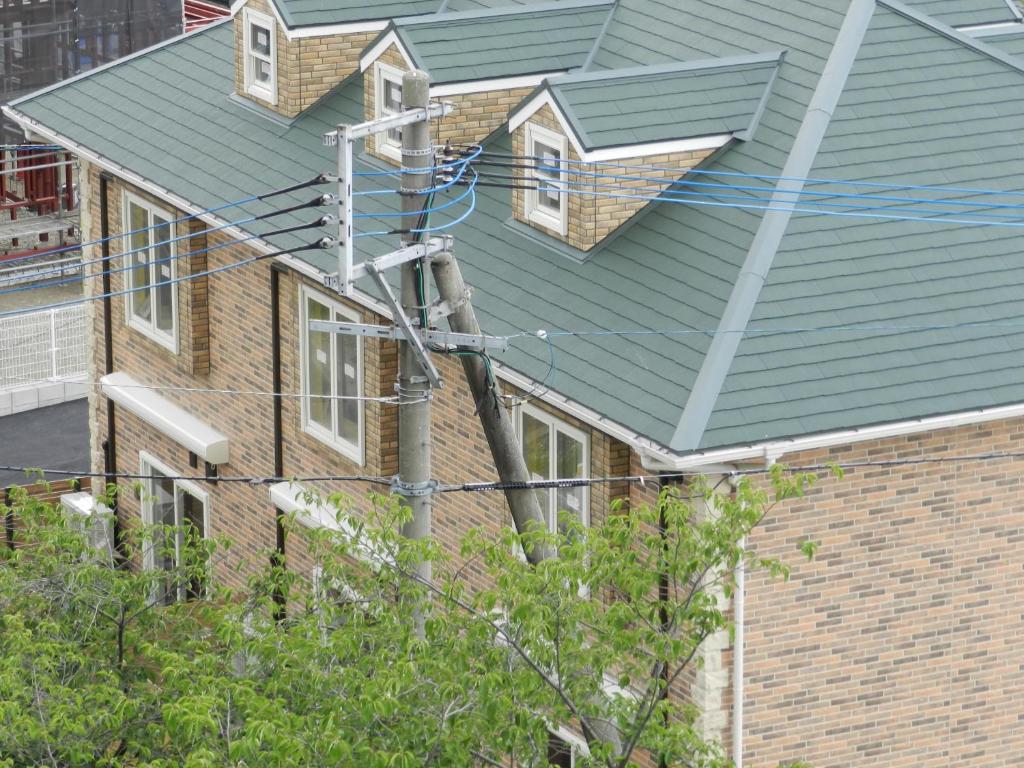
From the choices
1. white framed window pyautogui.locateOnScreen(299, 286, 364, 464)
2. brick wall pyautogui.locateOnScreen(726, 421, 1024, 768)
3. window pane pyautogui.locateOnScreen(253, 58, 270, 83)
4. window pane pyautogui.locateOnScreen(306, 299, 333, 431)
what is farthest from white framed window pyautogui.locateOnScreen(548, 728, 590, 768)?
window pane pyautogui.locateOnScreen(253, 58, 270, 83)

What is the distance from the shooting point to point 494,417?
20.9m

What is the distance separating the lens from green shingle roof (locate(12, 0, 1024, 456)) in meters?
22.8

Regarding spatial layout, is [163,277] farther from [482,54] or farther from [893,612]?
[893,612]

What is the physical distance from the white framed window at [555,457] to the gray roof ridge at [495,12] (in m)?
5.32

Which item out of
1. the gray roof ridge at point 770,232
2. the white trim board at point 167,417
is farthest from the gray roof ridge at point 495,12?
the white trim board at point 167,417

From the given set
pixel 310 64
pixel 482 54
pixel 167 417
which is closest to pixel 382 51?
pixel 482 54

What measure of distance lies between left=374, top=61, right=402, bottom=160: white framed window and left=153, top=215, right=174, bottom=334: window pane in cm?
435

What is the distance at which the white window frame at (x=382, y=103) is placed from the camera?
2820 cm

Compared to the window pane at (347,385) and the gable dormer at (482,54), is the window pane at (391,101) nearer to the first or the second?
the gable dormer at (482,54)

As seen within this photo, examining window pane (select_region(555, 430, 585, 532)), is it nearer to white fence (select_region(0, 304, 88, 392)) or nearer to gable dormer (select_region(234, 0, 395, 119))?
gable dormer (select_region(234, 0, 395, 119))

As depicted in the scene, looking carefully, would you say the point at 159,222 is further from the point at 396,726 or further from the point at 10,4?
the point at 10,4

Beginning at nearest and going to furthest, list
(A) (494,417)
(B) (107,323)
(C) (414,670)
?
(C) (414,670) → (A) (494,417) → (B) (107,323)

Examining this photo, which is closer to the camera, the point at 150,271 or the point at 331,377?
the point at 331,377

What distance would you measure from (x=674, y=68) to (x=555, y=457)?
4516 mm
